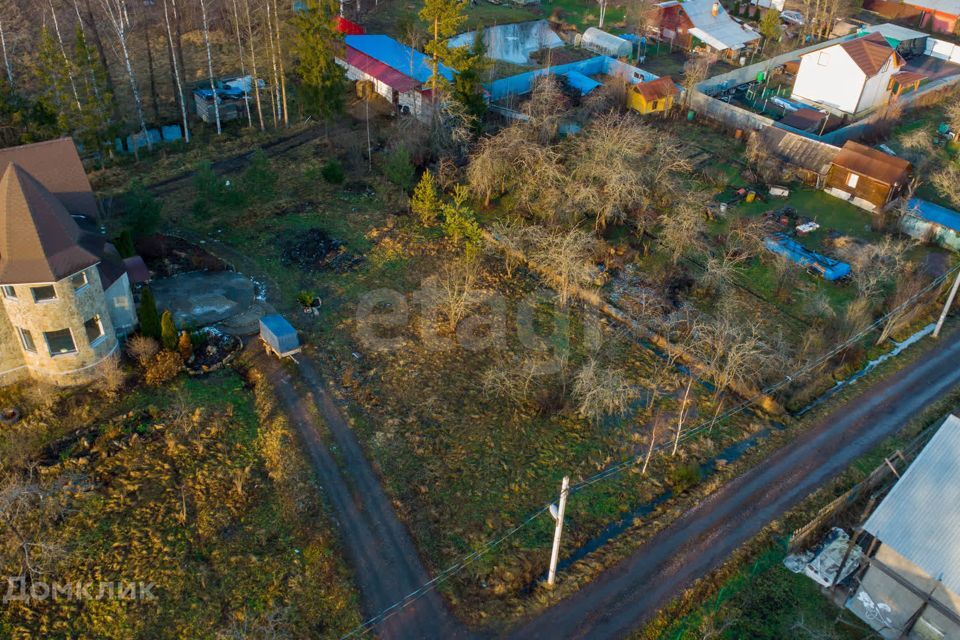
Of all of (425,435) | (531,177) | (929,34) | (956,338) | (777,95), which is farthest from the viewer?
(929,34)

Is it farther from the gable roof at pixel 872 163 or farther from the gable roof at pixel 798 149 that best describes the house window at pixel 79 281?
the gable roof at pixel 872 163

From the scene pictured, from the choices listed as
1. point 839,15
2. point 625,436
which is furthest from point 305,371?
point 839,15

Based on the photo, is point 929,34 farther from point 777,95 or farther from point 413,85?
point 413,85

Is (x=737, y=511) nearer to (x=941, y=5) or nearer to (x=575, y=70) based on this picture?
(x=575, y=70)

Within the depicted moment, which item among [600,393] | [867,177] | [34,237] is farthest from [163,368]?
[867,177]

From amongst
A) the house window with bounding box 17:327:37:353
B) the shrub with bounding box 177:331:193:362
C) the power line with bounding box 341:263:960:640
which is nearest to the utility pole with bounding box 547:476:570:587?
→ the power line with bounding box 341:263:960:640

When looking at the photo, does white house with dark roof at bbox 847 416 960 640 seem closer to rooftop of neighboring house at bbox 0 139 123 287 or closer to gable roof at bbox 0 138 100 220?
rooftop of neighboring house at bbox 0 139 123 287
